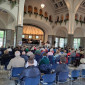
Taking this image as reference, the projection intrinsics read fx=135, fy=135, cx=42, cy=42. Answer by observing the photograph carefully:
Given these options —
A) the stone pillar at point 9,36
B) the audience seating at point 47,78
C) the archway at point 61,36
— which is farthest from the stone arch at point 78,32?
the audience seating at point 47,78

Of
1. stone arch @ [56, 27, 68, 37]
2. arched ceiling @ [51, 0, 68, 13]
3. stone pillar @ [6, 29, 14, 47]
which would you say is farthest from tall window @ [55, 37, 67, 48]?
stone pillar @ [6, 29, 14, 47]

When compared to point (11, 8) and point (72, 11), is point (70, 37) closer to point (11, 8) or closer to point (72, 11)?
point (72, 11)

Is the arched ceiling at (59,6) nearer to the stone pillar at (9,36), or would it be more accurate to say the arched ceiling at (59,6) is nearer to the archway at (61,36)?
the archway at (61,36)

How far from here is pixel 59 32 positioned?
2484cm

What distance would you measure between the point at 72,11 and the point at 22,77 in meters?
17.3

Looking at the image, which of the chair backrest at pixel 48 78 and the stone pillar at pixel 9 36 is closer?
the chair backrest at pixel 48 78

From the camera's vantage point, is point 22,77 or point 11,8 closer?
point 22,77

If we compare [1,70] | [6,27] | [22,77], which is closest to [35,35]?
[6,27]

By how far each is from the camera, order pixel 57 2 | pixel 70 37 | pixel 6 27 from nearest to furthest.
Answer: pixel 6 27 → pixel 70 37 → pixel 57 2

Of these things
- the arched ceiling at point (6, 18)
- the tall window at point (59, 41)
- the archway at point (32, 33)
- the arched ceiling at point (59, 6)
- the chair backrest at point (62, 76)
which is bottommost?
the chair backrest at point (62, 76)

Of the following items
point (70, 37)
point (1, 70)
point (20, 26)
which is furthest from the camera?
point (70, 37)

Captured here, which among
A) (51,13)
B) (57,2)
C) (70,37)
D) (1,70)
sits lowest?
(1,70)

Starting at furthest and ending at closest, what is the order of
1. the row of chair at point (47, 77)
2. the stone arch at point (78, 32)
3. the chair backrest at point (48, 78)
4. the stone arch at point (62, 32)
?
the stone arch at point (62, 32), the stone arch at point (78, 32), the chair backrest at point (48, 78), the row of chair at point (47, 77)

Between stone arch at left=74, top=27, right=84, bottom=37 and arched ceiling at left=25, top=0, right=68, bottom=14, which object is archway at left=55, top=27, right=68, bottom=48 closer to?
stone arch at left=74, top=27, right=84, bottom=37
